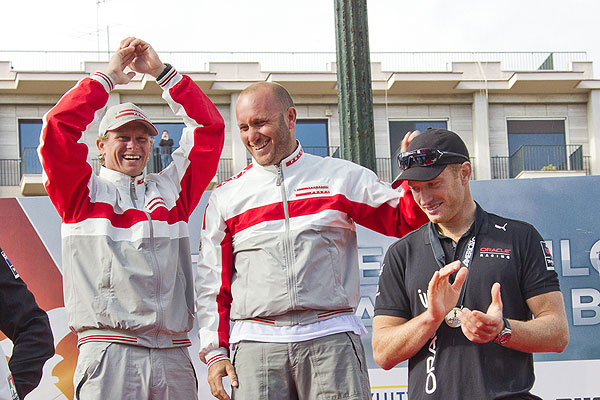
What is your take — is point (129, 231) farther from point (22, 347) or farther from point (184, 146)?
point (22, 347)

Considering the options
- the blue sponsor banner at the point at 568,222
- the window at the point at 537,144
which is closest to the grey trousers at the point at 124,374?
the blue sponsor banner at the point at 568,222

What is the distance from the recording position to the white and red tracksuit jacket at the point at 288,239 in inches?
138

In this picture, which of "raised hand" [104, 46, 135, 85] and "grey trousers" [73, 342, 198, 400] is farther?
"raised hand" [104, 46, 135, 85]

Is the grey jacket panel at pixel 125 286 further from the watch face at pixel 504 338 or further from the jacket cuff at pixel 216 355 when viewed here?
the watch face at pixel 504 338

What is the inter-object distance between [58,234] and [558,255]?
342 centimetres

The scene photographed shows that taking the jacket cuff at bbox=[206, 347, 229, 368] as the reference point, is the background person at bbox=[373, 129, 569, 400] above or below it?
above

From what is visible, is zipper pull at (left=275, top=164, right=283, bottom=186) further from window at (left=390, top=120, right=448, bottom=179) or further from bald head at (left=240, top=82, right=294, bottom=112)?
window at (left=390, top=120, right=448, bottom=179)

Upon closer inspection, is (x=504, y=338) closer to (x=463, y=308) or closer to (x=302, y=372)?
(x=463, y=308)

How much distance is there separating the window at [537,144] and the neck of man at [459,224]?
25.6m

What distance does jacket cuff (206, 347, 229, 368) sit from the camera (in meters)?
3.58

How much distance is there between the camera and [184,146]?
13.9 ft

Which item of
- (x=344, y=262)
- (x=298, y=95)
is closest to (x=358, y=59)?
(x=344, y=262)

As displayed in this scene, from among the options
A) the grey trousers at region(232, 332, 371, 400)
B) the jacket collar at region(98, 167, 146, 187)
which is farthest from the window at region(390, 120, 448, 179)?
the grey trousers at region(232, 332, 371, 400)

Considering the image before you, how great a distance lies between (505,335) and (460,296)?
0.23 metres
